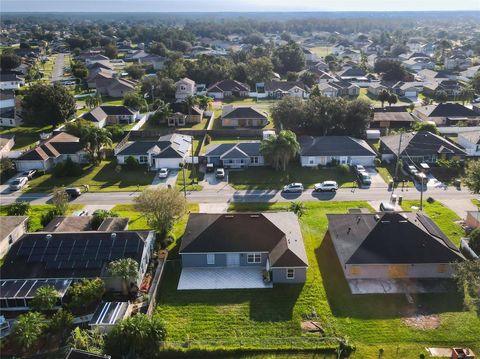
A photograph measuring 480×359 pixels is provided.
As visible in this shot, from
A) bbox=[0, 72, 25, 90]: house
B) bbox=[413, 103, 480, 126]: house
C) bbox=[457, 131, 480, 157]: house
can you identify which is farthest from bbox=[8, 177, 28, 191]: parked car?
bbox=[0, 72, 25, 90]: house

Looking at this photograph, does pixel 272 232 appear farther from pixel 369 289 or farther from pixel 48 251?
pixel 48 251

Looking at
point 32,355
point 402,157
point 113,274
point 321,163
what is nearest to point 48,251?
point 113,274

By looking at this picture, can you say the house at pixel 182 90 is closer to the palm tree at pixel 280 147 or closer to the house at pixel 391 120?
the house at pixel 391 120

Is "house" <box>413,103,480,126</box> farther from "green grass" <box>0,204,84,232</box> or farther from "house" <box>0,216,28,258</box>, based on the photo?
"house" <box>0,216,28,258</box>

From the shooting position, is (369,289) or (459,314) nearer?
(459,314)

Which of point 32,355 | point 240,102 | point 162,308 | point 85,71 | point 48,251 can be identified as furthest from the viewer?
point 85,71

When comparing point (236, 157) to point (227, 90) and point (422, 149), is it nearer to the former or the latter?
point (422, 149)

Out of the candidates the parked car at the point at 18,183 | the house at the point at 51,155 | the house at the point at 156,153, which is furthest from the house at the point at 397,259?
the house at the point at 51,155
